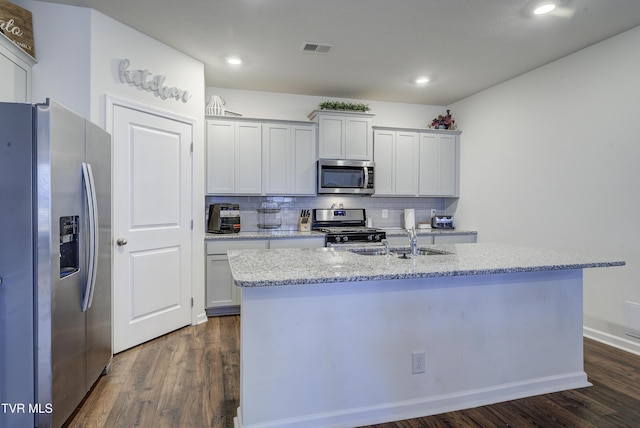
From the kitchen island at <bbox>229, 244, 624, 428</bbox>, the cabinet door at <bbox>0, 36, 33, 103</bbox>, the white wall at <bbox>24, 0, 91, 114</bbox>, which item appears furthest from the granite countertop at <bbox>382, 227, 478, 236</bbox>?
the cabinet door at <bbox>0, 36, 33, 103</bbox>

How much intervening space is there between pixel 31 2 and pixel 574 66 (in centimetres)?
459

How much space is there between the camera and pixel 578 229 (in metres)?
3.37

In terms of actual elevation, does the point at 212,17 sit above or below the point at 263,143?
above

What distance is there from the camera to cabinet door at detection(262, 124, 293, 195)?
4.26 metres

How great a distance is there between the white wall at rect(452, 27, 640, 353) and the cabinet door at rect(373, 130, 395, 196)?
116 centimetres

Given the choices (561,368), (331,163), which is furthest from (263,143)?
(561,368)

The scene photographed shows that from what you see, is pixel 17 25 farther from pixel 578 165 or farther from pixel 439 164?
pixel 578 165

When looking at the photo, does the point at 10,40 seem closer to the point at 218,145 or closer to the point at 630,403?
the point at 218,145

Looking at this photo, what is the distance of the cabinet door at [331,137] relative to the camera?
173 inches

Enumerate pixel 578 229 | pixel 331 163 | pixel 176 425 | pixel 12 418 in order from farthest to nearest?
pixel 331 163 < pixel 578 229 < pixel 176 425 < pixel 12 418

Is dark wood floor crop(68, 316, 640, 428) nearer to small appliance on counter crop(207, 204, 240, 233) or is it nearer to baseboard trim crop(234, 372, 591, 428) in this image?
baseboard trim crop(234, 372, 591, 428)

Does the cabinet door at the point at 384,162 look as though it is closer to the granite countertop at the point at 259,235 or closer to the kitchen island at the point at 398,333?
the granite countertop at the point at 259,235

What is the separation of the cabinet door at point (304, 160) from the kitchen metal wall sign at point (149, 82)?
4.46 feet

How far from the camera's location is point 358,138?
451cm
